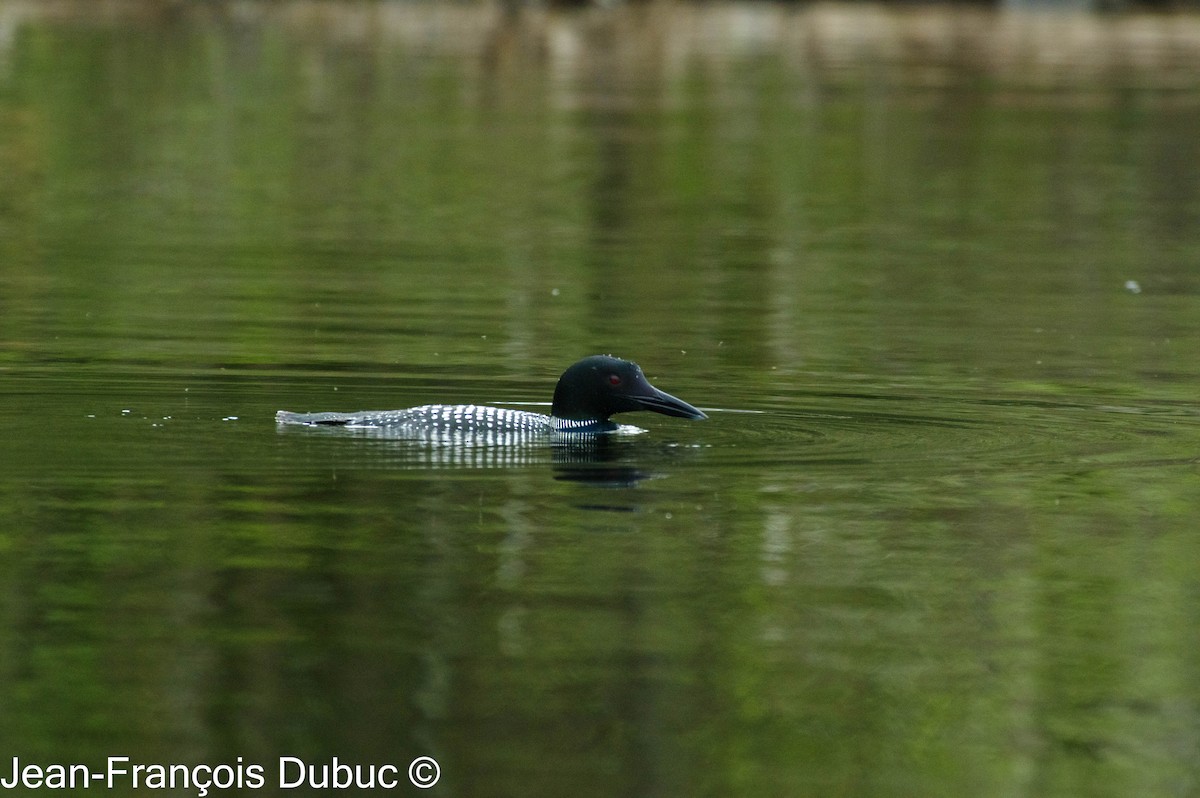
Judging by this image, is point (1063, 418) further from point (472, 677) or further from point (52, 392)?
point (472, 677)

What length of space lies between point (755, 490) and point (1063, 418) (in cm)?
285

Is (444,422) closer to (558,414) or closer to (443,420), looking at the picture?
(443,420)

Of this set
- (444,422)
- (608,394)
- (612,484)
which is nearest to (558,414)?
(608,394)

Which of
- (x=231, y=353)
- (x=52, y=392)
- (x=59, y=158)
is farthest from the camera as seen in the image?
(x=59, y=158)

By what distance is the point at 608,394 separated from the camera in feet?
39.4

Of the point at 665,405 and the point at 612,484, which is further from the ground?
the point at 665,405

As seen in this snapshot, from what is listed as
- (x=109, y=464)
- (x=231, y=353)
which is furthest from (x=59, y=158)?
(x=109, y=464)

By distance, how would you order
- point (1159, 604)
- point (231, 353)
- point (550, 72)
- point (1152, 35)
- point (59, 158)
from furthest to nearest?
point (1152, 35) → point (550, 72) → point (59, 158) → point (231, 353) → point (1159, 604)

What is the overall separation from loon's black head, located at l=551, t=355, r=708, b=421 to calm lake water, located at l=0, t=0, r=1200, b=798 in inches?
7.4

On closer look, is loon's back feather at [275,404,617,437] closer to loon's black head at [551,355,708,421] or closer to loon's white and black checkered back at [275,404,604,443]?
loon's white and black checkered back at [275,404,604,443]

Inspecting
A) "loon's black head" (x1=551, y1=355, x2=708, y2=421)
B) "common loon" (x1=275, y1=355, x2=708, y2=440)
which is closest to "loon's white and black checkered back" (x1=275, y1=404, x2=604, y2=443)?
"common loon" (x1=275, y1=355, x2=708, y2=440)

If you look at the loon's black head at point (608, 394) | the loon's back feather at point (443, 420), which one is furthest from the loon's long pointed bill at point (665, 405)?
the loon's back feather at point (443, 420)

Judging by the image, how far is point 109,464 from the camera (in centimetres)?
1071

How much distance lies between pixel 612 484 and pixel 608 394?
1325 mm
